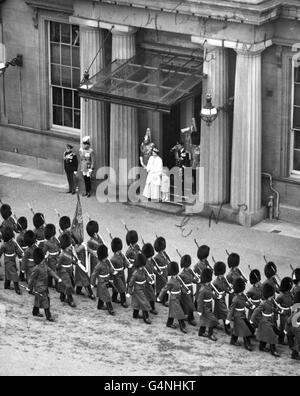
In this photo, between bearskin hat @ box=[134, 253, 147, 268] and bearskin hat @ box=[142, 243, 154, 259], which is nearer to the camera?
bearskin hat @ box=[134, 253, 147, 268]

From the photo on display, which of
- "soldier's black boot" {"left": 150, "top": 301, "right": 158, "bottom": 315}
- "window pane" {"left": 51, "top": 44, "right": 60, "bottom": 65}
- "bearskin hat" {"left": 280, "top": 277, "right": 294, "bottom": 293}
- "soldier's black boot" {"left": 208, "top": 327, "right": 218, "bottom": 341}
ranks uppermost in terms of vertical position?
"window pane" {"left": 51, "top": 44, "right": 60, "bottom": 65}

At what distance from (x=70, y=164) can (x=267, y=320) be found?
10151 millimetres

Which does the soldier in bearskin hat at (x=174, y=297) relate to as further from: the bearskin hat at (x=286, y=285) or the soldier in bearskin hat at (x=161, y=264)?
the bearskin hat at (x=286, y=285)

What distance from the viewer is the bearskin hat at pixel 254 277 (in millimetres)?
31625

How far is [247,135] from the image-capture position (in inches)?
1447

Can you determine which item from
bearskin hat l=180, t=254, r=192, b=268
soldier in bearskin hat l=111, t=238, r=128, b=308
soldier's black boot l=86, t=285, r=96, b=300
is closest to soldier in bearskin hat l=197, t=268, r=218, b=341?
bearskin hat l=180, t=254, r=192, b=268

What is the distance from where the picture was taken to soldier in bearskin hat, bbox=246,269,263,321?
103ft

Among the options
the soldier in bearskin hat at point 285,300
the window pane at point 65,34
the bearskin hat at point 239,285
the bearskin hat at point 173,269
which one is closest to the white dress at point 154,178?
the window pane at point 65,34

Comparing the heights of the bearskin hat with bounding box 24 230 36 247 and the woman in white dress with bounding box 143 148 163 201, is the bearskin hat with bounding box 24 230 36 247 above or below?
above

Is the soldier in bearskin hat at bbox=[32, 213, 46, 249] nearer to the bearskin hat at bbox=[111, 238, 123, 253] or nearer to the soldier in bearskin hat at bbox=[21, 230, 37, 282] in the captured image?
the soldier in bearskin hat at bbox=[21, 230, 37, 282]

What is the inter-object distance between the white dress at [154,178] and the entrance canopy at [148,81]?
1881mm

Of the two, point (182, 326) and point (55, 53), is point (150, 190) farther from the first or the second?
point (182, 326)

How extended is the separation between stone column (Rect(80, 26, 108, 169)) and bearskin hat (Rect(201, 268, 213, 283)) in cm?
824

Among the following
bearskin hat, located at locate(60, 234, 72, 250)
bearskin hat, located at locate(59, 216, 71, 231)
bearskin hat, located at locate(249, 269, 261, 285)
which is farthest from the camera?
bearskin hat, located at locate(59, 216, 71, 231)
